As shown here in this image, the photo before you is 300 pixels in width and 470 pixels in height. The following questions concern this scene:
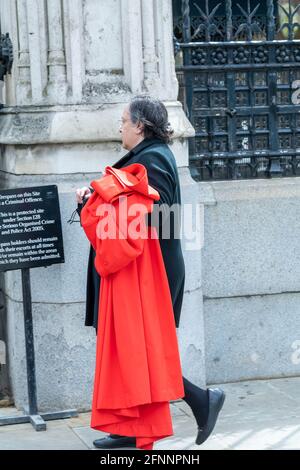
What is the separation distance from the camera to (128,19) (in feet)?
22.5

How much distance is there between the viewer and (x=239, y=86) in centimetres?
777

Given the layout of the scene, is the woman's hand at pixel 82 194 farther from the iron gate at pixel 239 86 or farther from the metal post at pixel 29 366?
the iron gate at pixel 239 86

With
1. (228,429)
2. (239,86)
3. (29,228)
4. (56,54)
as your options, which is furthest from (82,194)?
(239,86)

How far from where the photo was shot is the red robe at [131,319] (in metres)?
5.73

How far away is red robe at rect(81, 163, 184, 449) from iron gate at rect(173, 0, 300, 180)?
6.34 feet

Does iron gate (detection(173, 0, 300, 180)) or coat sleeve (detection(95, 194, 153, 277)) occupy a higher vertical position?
iron gate (detection(173, 0, 300, 180))

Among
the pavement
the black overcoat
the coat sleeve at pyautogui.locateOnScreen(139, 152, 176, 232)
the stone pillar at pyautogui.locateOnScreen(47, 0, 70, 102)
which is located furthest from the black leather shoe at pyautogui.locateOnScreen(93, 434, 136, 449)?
the stone pillar at pyautogui.locateOnScreen(47, 0, 70, 102)

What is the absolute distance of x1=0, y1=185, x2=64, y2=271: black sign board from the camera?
21.5ft

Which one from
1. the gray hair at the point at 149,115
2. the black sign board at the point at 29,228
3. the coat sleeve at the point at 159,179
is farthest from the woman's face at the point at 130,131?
the black sign board at the point at 29,228

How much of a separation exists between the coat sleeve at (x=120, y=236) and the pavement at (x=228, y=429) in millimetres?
1204

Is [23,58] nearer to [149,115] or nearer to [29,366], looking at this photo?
[149,115]

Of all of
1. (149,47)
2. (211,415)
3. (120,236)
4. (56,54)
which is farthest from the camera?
(149,47)

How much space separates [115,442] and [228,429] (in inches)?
30.6

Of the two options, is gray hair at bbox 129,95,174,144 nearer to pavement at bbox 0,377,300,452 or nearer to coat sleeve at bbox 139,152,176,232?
coat sleeve at bbox 139,152,176,232
